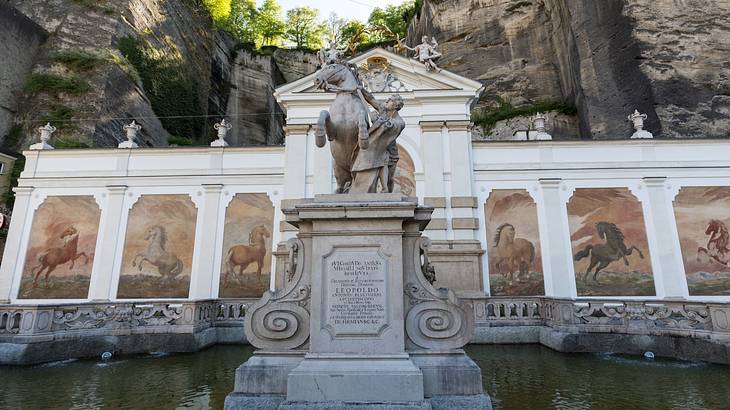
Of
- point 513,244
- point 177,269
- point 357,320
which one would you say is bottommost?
point 357,320

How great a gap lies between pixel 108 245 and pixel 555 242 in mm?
18401

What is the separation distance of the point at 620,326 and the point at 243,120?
117 ft

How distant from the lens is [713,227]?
16016 mm

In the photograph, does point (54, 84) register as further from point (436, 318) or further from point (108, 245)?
point (436, 318)

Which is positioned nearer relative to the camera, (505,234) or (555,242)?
(555,242)

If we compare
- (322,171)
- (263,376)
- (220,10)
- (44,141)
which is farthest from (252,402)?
(220,10)

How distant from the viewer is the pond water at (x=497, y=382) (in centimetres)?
595

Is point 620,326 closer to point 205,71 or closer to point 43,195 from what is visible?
point 43,195

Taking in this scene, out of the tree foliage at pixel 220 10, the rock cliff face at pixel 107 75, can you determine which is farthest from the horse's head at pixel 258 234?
the tree foliage at pixel 220 10

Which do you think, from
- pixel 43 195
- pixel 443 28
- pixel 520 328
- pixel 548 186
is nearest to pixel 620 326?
pixel 520 328

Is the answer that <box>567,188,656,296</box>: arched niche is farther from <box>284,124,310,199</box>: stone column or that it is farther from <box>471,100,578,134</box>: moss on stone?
<box>471,100,578,134</box>: moss on stone

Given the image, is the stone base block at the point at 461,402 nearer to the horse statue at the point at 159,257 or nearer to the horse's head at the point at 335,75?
the horse's head at the point at 335,75

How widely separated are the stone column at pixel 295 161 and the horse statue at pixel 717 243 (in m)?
16.2

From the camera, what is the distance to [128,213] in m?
17.4
